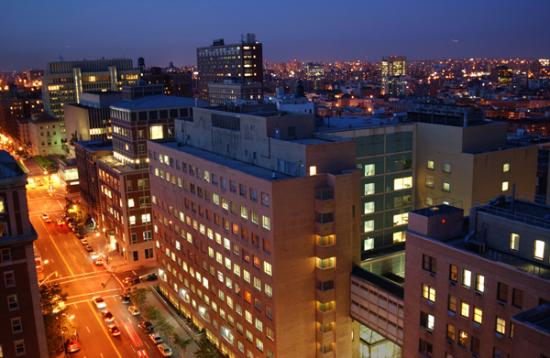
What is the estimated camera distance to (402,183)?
269 feet

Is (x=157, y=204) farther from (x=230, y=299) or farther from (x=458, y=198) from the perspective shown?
(x=458, y=198)

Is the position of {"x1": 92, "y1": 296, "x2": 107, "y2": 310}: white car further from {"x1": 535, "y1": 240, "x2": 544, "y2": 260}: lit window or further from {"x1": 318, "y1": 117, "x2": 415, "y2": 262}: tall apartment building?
{"x1": 535, "y1": 240, "x2": 544, "y2": 260}: lit window

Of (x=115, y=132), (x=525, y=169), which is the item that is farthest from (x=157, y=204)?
(x=525, y=169)

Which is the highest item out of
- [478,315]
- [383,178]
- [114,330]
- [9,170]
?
[9,170]

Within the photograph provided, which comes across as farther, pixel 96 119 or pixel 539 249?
pixel 96 119

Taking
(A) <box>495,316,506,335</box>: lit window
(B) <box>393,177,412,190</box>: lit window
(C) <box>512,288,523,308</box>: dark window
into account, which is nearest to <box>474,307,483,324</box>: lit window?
(A) <box>495,316,506,335</box>: lit window

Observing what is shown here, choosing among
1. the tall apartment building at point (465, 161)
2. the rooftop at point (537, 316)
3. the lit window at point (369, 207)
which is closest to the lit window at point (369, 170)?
the lit window at point (369, 207)

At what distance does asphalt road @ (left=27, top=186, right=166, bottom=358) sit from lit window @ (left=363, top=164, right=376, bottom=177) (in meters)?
38.9

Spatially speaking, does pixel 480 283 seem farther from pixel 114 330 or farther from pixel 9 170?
pixel 114 330

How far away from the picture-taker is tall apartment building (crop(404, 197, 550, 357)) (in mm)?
44312

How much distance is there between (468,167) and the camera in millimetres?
77438

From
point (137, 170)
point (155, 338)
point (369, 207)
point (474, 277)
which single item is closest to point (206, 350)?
point (155, 338)

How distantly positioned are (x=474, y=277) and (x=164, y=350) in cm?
4860

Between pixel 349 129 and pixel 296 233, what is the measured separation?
20421 millimetres
